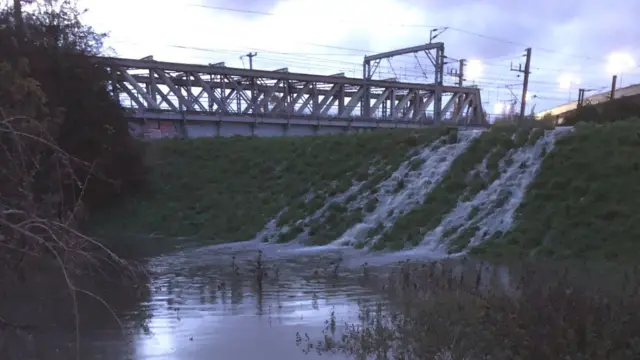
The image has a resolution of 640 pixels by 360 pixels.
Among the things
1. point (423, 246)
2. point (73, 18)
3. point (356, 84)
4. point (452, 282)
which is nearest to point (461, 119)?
point (356, 84)

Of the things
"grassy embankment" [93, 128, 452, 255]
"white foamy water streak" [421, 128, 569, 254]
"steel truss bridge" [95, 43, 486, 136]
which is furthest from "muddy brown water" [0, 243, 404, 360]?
"steel truss bridge" [95, 43, 486, 136]

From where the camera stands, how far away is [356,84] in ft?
209

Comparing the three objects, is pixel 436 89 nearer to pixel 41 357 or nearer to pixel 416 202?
pixel 416 202

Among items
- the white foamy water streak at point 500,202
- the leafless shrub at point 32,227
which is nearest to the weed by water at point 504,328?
the leafless shrub at point 32,227

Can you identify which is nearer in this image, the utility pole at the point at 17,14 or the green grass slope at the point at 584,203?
the green grass slope at the point at 584,203

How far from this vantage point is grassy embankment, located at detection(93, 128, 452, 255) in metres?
23.0

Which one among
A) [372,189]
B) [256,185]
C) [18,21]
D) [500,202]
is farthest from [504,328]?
[256,185]

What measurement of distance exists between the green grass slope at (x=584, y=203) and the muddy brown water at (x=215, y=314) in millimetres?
4209

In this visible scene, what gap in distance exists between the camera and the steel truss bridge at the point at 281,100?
1853 inches

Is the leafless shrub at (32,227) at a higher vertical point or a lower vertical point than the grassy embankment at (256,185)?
higher

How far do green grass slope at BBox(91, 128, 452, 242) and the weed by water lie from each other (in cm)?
1225

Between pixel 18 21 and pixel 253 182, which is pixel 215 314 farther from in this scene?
pixel 253 182

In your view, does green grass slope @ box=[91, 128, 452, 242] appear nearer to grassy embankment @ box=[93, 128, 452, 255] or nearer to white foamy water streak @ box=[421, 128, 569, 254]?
grassy embankment @ box=[93, 128, 452, 255]

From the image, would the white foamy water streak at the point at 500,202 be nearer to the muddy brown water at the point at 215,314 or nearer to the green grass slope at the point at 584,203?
the green grass slope at the point at 584,203
